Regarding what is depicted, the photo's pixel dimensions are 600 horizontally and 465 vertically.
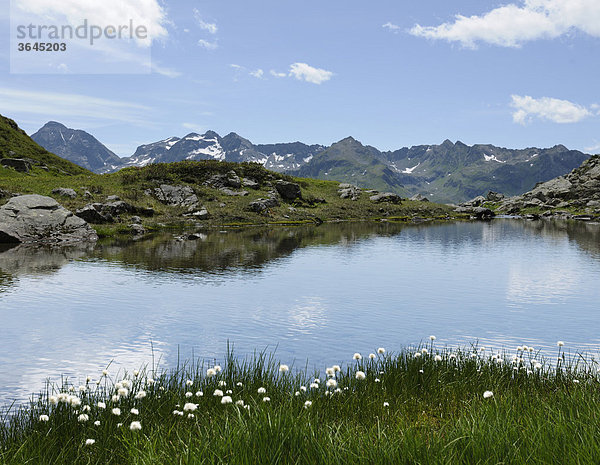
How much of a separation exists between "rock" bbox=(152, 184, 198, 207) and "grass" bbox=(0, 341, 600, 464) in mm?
86342

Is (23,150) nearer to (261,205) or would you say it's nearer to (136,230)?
(261,205)

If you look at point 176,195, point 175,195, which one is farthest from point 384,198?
point 175,195

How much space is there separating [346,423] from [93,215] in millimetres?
70924

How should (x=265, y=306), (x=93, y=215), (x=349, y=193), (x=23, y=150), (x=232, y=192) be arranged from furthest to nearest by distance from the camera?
(x=23, y=150) → (x=349, y=193) → (x=232, y=192) → (x=93, y=215) → (x=265, y=306)

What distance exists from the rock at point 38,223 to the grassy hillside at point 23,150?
10486 centimetres

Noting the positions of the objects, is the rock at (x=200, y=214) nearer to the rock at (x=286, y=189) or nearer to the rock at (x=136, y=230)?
the rock at (x=136, y=230)

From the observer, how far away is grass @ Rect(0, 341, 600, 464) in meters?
5.86

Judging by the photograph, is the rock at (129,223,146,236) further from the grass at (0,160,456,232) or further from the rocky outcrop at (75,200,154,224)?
the rocky outcrop at (75,200,154,224)

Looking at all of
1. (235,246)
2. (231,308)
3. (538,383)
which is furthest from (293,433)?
(235,246)

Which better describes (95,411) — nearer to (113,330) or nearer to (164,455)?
(164,455)

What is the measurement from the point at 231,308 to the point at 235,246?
A: 3085 cm

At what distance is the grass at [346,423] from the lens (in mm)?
5863

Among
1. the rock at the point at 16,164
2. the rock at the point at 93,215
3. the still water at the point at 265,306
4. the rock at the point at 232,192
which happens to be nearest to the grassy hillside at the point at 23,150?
the rock at the point at 16,164

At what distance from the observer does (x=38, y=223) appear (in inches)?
2244
